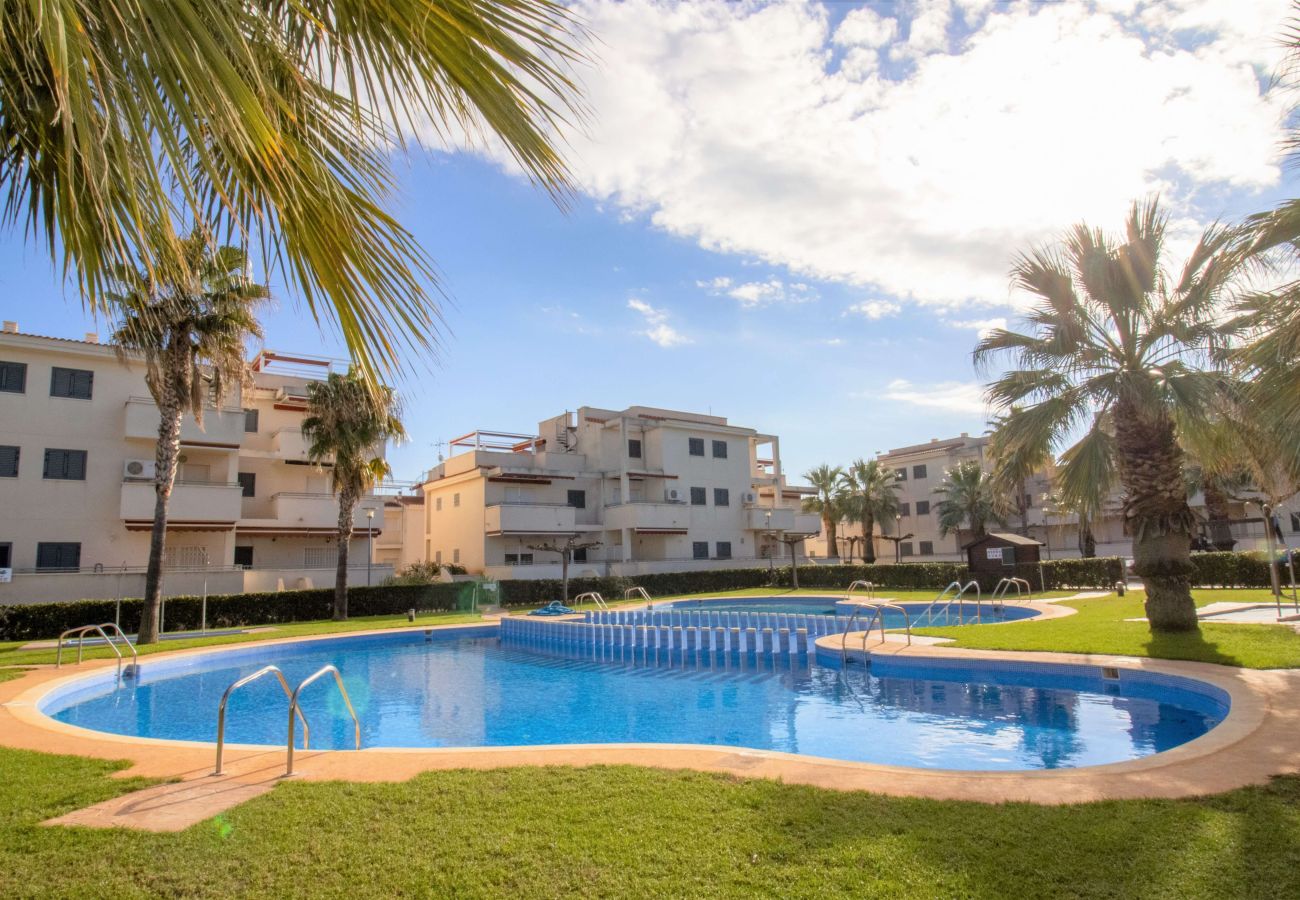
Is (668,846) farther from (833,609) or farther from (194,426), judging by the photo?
(194,426)

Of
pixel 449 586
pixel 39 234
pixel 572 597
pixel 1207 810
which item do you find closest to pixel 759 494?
pixel 572 597

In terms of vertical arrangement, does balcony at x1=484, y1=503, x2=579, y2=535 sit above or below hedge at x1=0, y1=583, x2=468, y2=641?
above

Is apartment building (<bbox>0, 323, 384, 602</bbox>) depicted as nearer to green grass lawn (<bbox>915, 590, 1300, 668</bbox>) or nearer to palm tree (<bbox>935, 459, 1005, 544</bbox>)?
green grass lawn (<bbox>915, 590, 1300, 668</bbox>)

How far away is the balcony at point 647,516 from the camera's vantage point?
39.9m

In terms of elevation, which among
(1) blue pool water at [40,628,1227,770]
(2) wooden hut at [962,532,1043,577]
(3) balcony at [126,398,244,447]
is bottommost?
(1) blue pool water at [40,628,1227,770]

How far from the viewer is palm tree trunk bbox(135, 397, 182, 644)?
18.6 meters

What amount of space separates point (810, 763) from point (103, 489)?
90.2 ft

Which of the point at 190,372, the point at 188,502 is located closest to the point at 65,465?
the point at 188,502

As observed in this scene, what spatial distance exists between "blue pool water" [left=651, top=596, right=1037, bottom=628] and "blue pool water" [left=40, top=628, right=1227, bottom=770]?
7.41 m

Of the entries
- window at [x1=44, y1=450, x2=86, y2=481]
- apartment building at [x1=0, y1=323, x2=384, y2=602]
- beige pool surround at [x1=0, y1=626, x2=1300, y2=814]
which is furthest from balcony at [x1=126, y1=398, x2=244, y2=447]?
beige pool surround at [x1=0, y1=626, x2=1300, y2=814]

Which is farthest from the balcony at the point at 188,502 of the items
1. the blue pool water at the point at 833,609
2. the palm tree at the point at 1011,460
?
the palm tree at the point at 1011,460

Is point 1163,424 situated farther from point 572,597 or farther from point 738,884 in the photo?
point 572,597

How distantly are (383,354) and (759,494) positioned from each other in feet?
169

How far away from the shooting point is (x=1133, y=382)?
44.2 feet
